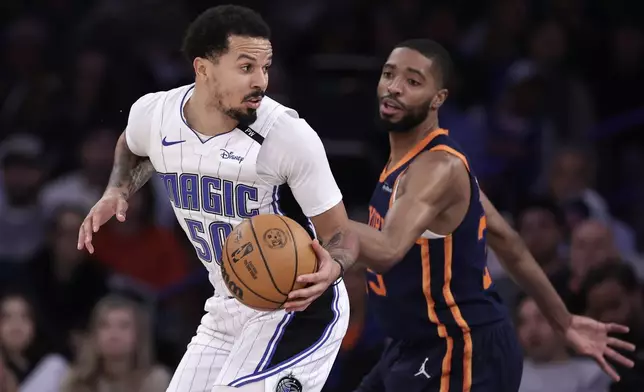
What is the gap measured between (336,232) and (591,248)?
12.2ft

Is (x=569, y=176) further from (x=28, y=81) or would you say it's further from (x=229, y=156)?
(x=229, y=156)

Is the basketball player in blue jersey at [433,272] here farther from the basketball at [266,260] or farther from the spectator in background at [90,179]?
the spectator in background at [90,179]

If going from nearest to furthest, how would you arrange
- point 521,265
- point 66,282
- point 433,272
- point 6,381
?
point 433,272 → point 521,265 → point 6,381 → point 66,282

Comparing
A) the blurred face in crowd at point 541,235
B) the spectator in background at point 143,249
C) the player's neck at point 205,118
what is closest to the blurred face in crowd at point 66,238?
the spectator in background at point 143,249

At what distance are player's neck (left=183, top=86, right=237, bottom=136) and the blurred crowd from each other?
8.09ft

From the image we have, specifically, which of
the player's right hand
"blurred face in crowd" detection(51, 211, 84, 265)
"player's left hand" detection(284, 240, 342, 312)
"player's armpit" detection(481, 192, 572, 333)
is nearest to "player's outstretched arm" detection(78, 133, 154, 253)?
the player's right hand

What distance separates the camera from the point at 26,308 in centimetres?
758

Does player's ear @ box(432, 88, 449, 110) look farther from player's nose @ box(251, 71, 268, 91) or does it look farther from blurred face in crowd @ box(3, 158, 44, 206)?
blurred face in crowd @ box(3, 158, 44, 206)

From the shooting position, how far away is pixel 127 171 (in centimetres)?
516

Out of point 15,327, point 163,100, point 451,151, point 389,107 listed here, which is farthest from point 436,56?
point 15,327

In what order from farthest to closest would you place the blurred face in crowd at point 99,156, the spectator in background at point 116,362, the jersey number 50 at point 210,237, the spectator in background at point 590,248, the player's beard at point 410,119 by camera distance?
1. the blurred face in crowd at point 99,156
2. the spectator in background at point 590,248
3. the spectator in background at point 116,362
4. the player's beard at point 410,119
5. the jersey number 50 at point 210,237

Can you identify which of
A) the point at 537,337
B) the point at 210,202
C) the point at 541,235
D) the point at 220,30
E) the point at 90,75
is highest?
the point at 90,75

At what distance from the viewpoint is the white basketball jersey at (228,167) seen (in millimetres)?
4516

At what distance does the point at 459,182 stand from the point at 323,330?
0.98m
